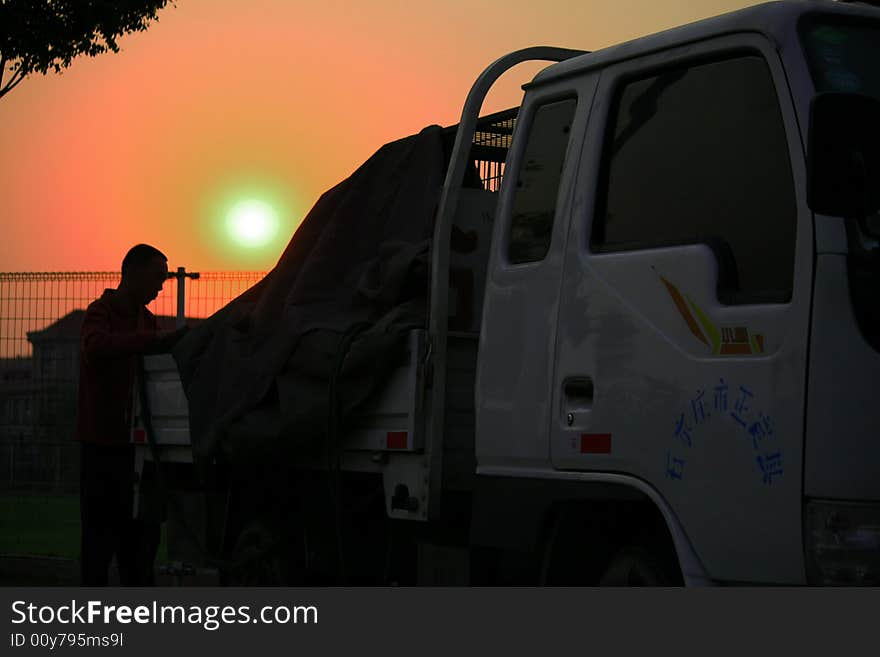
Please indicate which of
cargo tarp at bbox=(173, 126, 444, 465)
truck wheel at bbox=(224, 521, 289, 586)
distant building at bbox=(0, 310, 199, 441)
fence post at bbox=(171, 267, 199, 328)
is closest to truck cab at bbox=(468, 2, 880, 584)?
cargo tarp at bbox=(173, 126, 444, 465)

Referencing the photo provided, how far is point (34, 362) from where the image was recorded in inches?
594

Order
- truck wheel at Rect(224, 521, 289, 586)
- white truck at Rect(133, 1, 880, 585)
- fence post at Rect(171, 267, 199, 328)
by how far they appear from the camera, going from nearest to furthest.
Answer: white truck at Rect(133, 1, 880, 585) < truck wheel at Rect(224, 521, 289, 586) < fence post at Rect(171, 267, 199, 328)

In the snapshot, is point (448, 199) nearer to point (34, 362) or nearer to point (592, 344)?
point (592, 344)

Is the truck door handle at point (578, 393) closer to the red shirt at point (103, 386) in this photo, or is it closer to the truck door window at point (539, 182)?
the truck door window at point (539, 182)

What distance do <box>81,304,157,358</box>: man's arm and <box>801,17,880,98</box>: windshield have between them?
16.6 ft

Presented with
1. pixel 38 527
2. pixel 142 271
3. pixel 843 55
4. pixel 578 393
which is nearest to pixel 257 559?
pixel 142 271

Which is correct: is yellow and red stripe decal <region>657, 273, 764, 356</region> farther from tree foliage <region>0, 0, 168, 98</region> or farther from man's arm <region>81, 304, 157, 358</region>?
tree foliage <region>0, 0, 168, 98</region>

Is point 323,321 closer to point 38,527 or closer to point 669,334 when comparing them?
point 669,334

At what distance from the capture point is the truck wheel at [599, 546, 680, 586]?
5629mm

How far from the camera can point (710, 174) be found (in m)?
5.53

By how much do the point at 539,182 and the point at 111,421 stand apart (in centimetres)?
425

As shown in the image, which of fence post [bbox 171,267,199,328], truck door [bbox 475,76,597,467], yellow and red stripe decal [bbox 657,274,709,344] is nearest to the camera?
yellow and red stripe decal [bbox 657,274,709,344]

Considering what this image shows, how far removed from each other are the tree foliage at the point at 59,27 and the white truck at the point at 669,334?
37.6 feet
